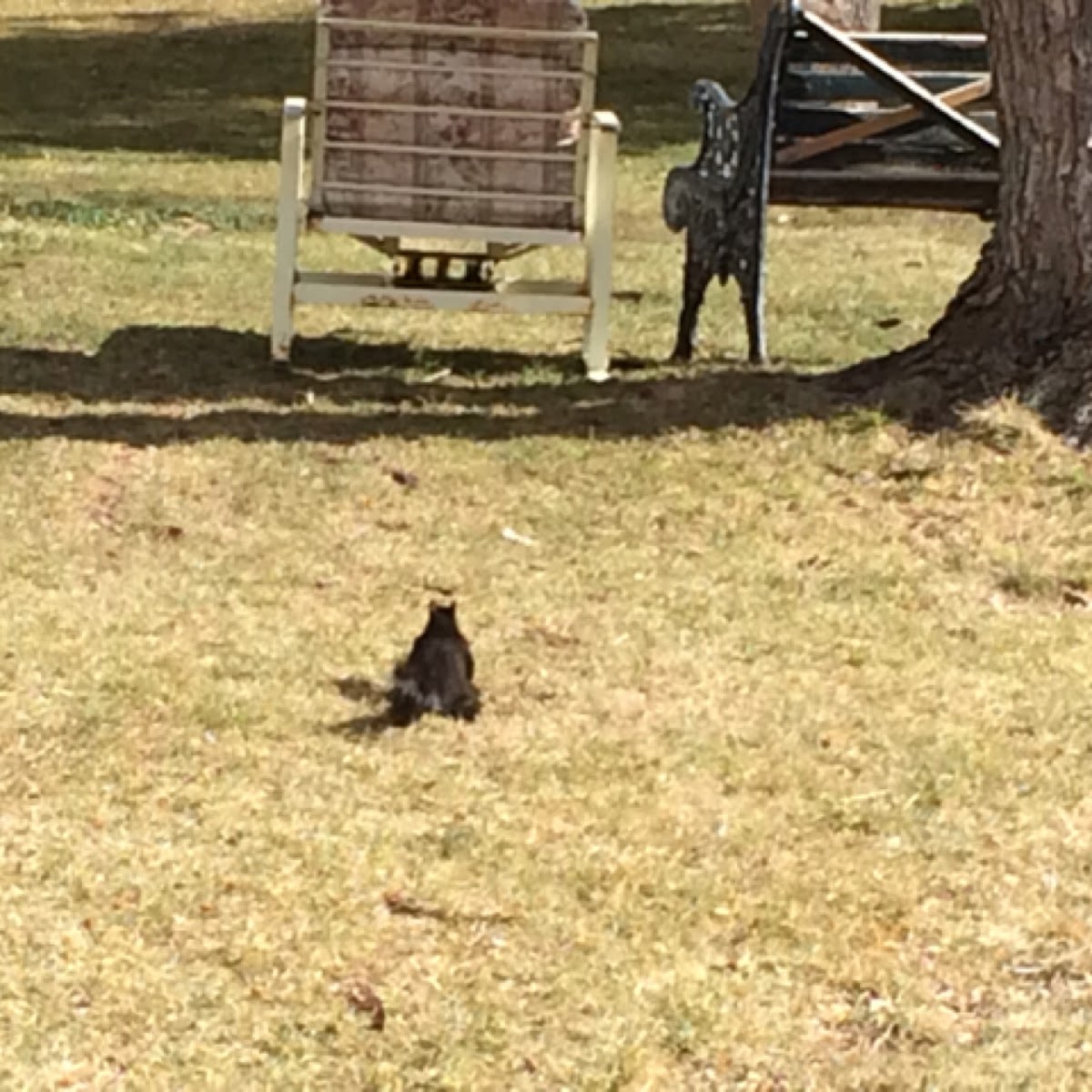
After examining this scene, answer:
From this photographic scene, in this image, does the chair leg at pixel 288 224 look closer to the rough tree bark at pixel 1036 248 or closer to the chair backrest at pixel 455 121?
the chair backrest at pixel 455 121

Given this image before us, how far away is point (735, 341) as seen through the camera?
31.2ft

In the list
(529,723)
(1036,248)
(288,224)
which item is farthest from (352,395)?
(529,723)

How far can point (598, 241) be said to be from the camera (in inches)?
338

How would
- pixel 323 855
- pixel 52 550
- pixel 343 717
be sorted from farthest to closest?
1. pixel 52 550
2. pixel 343 717
3. pixel 323 855

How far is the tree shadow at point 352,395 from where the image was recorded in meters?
7.61

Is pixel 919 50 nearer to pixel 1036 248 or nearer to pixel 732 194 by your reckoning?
pixel 732 194

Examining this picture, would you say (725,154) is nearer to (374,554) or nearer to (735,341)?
(735,341)

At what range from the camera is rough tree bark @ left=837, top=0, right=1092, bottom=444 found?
24.1 feet

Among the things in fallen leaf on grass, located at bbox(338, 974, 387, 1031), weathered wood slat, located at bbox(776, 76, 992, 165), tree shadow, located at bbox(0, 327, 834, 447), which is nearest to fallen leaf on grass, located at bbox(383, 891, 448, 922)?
fallen leaf on grass, located at bbox(338, 974, 387, 1031)

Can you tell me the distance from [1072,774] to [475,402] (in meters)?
3.33

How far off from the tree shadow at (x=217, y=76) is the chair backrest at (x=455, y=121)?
7.40 m

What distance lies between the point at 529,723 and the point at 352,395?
3006 mm

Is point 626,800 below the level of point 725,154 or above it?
below

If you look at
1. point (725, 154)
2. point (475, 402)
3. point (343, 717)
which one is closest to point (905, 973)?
point (343, 717)
